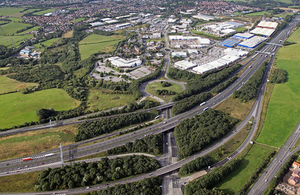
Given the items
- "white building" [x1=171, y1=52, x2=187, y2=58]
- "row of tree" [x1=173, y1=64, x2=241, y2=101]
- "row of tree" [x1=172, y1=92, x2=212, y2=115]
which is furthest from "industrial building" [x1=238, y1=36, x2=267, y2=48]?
"row of tree" [x1=172, y1=92, x2=212, y2=115]

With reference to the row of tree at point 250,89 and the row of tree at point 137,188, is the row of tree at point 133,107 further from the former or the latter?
the row of tree at point 250,89

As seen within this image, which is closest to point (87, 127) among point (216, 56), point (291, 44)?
point (216, 56)

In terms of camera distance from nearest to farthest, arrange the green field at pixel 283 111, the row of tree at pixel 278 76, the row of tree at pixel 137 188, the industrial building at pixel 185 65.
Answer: the row of tree at pixel 137 188 < the green field at pixel 283 111 < the row of tree at pixel 278 76 < the industrial building at pixel 185 65

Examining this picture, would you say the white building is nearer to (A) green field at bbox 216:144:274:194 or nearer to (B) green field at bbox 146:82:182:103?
(B) green field at bbox 146:82:182:103

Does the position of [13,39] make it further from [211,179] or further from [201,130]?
[211,179]

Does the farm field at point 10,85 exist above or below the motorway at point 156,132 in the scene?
above

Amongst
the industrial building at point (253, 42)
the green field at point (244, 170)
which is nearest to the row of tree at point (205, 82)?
the green field at point (244, 170)
